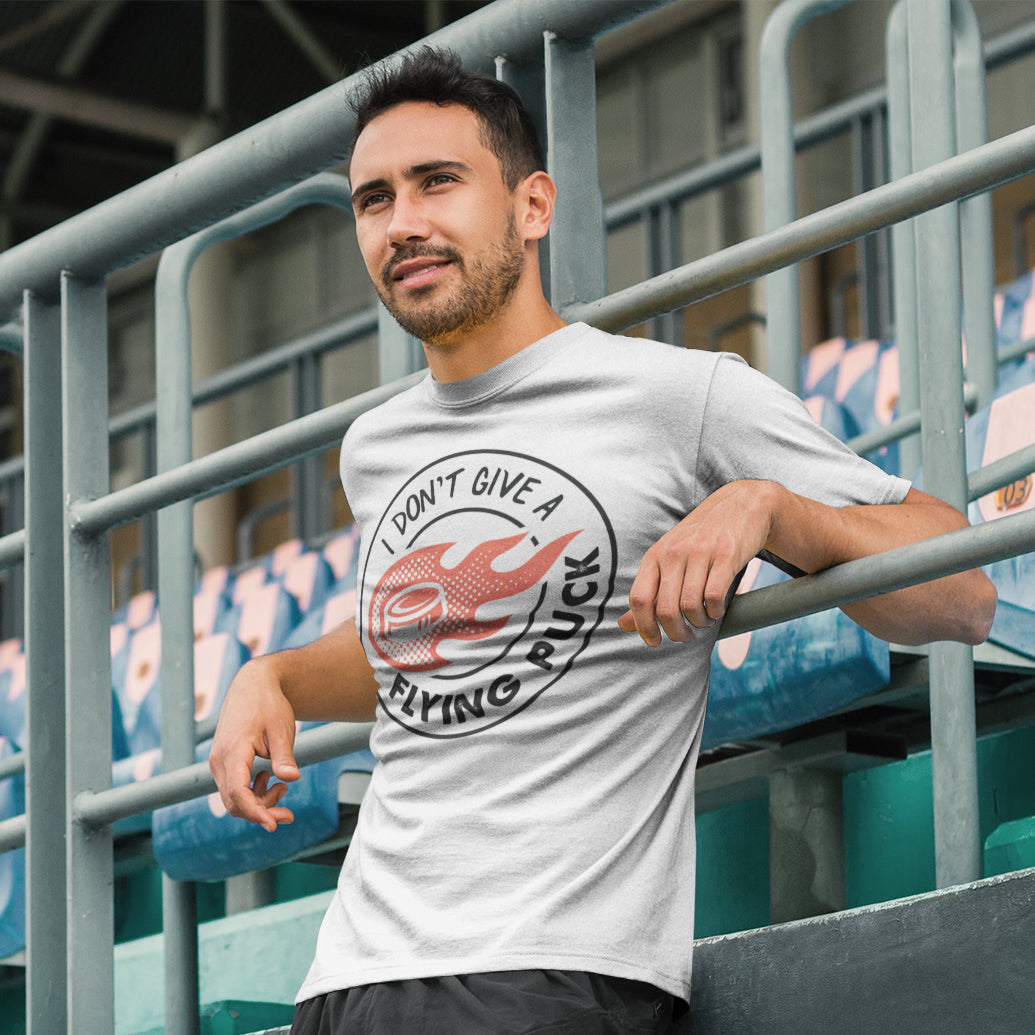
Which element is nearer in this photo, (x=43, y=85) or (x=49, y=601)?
(x=49, y=601)

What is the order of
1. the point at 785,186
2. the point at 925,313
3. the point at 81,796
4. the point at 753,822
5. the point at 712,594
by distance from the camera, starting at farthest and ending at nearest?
the point at 785,186 < the point at 753,822 < the point at 81,796 < the point at 925,313 < the point at 712,594

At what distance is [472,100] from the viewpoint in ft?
4.39

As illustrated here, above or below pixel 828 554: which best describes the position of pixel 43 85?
above

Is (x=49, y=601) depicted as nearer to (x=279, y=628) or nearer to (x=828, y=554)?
(x=828, y=554)

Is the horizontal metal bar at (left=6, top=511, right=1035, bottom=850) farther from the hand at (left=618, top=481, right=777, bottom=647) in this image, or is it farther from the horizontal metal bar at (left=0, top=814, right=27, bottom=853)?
the horizontal metal bar at (left=0, top=814, right=27, bottom=853)

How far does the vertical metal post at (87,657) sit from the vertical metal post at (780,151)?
919 mm

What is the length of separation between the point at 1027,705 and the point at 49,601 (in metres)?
0.99

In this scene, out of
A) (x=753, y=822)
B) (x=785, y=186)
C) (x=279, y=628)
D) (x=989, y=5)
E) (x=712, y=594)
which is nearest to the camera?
(x=712, y=594)

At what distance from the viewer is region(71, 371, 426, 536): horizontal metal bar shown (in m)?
1.47

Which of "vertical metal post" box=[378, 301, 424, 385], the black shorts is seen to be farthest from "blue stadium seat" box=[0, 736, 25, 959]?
the black shorts

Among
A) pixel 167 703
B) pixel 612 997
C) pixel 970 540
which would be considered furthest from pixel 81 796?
pixel 970 540

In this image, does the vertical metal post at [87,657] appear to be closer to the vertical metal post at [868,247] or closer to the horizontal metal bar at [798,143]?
the horizontal metal bar at [798,143]

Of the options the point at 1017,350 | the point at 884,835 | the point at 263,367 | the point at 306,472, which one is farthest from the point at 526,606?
the point at 306,472

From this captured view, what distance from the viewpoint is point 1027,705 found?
6.22 ft
